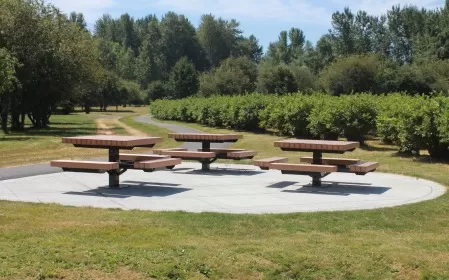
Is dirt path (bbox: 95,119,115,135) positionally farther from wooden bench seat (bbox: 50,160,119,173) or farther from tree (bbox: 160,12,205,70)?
tree (bbox: 160,12,205,70)

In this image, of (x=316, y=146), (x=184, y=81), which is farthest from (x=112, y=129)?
(x=184, y=81)

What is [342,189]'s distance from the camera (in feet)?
39.0

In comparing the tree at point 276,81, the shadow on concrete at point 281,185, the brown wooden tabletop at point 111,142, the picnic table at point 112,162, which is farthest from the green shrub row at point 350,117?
the tree at point 276,81

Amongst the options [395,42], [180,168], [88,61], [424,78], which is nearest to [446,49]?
[424,78]

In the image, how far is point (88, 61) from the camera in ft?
132

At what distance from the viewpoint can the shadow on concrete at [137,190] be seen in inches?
435

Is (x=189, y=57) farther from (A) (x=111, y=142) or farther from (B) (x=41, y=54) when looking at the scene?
(A) (x=111, y=142)

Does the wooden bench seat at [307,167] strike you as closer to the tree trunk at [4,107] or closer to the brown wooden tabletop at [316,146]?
the brown wooden tabletop at [316,146]

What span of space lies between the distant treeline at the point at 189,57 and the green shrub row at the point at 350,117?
35.8 feet

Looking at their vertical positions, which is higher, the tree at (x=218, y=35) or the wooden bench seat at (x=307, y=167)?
the tree at (x=218, y=35)

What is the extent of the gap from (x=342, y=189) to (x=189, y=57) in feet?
370

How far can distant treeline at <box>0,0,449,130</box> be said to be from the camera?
37.0m

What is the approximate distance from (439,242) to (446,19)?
242 feet

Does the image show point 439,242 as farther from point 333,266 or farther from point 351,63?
point 351,63
